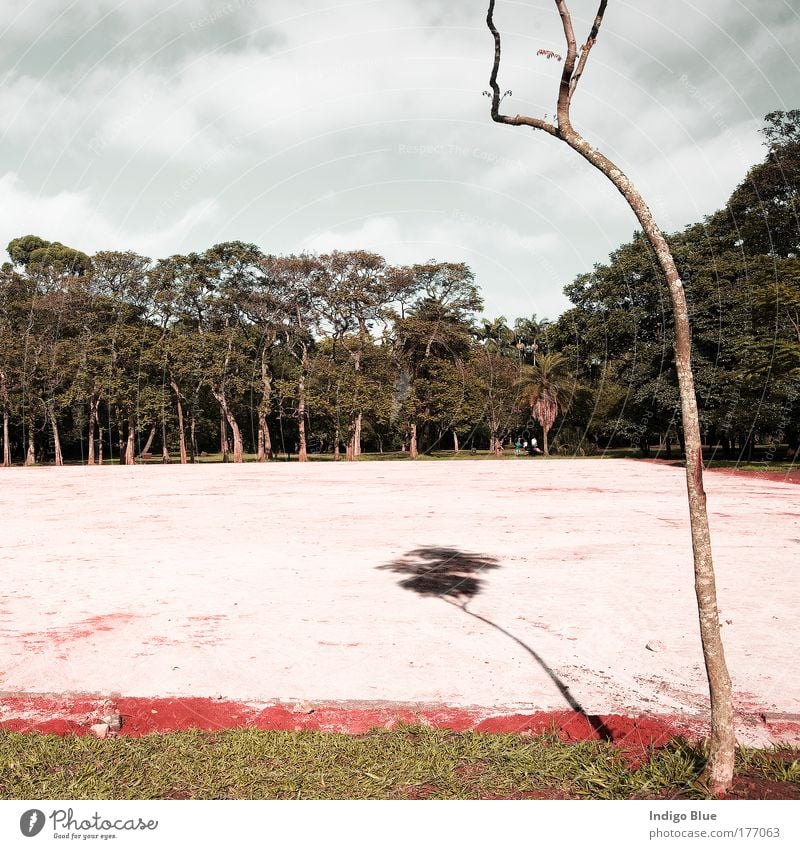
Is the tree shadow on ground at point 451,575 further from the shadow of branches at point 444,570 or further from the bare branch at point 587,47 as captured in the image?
the bare branch at point 587,47

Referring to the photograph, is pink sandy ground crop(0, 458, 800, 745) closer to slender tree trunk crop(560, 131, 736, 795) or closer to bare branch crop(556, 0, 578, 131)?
slender tree trunk crop(560, 131, 736, 795)

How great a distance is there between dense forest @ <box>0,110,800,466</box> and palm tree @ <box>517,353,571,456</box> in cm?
12

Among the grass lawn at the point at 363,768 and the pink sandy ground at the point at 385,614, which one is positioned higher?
the grass lawn at the point at 363,768

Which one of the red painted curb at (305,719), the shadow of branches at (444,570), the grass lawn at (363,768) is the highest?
the grass lawn at (363,768)

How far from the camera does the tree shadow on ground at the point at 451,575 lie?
8.26 metres

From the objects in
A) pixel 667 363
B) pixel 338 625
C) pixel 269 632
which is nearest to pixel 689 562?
pixel 338 625

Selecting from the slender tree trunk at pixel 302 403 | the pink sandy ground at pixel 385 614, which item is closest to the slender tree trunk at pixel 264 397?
the slender tree trunk at pixel 302 403

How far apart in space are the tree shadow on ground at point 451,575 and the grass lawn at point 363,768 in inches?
72.3

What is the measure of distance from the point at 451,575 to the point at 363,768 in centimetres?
677

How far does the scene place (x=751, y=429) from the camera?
126 feet

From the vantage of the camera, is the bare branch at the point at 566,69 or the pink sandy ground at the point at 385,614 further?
the pink sandy ground at the point at 385,614

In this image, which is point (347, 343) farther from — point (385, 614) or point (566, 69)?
point (566, 69)

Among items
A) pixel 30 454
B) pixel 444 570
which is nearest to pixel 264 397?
pixel 30 454

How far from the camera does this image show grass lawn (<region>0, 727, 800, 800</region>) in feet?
14.2
